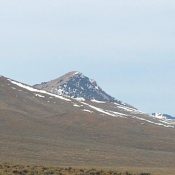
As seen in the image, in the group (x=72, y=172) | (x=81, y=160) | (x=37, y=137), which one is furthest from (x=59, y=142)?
(x=72, y=172)

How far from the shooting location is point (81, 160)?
12875 centimetres

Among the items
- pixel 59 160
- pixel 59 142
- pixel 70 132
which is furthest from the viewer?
pixel 70 132

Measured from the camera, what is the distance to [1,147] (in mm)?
140750

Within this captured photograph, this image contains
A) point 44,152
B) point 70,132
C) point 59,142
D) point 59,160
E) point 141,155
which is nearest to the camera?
point 59,160

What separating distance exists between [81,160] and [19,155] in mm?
13156

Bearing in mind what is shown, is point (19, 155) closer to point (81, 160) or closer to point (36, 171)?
point (81, 160)

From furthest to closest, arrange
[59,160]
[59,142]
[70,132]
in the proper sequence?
[70,132] < [59,142] < [59,160]

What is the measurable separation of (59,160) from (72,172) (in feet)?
197

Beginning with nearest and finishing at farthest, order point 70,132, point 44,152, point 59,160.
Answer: point 59,160 < point 44,152 < point 70,132

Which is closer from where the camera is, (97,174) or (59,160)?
(97,174)

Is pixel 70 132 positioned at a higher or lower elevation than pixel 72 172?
higher

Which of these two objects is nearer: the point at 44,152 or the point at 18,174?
the point at 18,174

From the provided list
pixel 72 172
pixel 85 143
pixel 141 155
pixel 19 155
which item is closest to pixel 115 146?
pixel 85 143

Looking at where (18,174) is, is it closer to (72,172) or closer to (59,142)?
(72,172)
